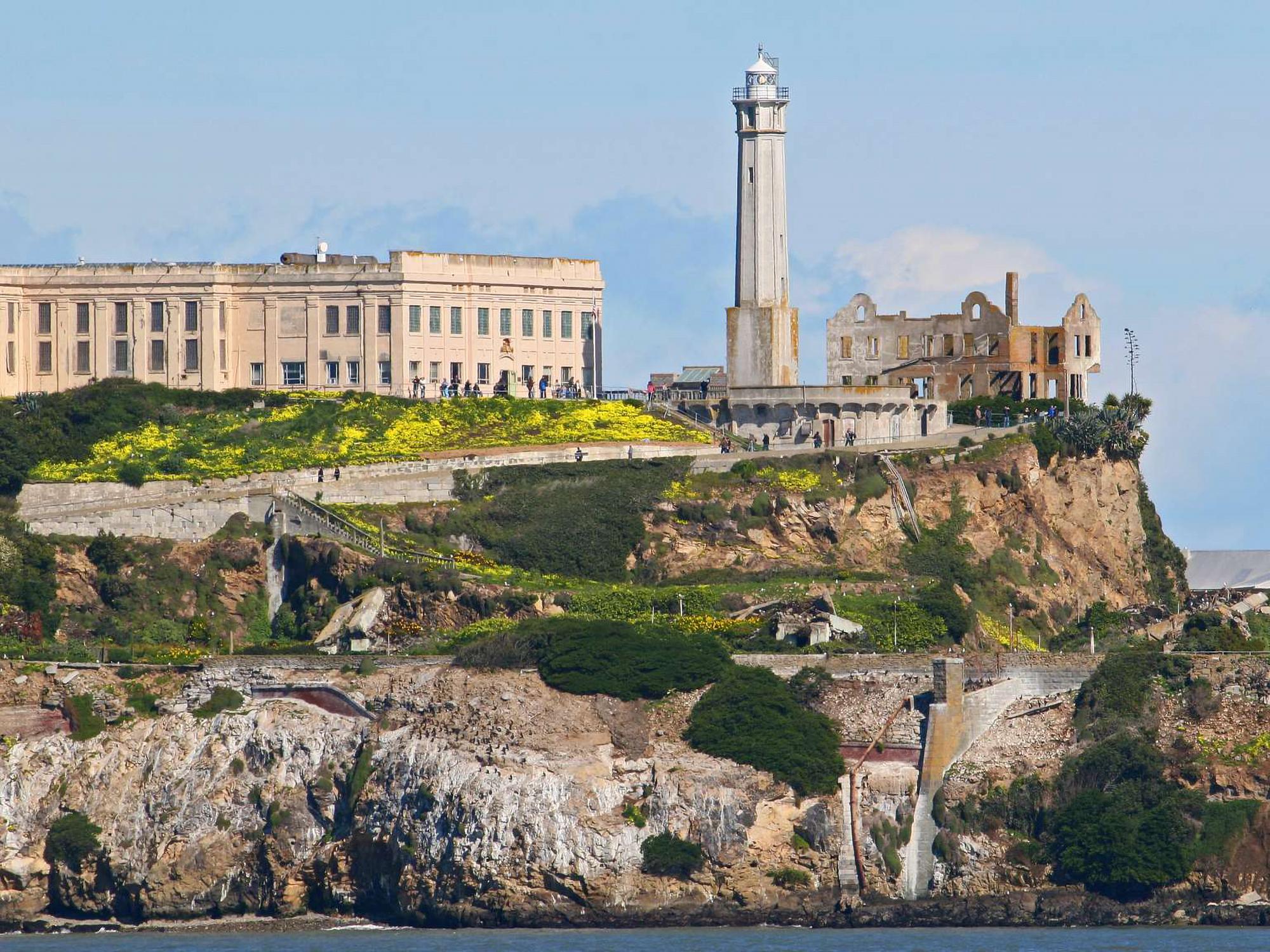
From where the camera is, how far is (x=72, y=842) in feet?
362

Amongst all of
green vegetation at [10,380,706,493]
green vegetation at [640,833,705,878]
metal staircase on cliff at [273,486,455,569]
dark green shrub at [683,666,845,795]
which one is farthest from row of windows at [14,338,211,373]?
green vegetation at [640,833,705,878]

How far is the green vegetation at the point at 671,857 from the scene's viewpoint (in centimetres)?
10644

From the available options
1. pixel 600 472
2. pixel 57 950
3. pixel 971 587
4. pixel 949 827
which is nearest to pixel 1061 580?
pixel 971 587

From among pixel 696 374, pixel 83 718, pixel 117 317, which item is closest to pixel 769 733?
pixel 83 718

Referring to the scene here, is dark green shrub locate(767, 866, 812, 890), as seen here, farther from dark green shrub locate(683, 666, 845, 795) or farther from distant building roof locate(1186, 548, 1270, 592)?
distant building roof locate(1186, 548, 1270, 592)

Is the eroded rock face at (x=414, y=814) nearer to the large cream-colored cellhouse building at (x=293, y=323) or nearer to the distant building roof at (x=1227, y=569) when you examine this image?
the large cream-colored cellhouse building at (x=293, y=323)

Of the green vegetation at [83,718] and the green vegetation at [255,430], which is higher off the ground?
the green vegetation at [255,430]

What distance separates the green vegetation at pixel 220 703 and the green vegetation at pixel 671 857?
1406 cm

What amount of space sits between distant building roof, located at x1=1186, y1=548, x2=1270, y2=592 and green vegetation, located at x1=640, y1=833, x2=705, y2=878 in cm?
5606

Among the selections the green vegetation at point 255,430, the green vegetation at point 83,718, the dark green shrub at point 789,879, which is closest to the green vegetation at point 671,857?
the dark green shrub at point 789,879

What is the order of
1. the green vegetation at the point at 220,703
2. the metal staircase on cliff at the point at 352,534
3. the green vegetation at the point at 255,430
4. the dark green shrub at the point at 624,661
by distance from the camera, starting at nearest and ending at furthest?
the dark green shrub at the point at 624,661 → the green vegetation at the point at 220,703 → the metal staircase on cliff at the point at 352,534 → the green vegetation at the point at 255,430

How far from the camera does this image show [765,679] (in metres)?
112

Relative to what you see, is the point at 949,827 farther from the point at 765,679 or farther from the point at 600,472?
the point at 600,472

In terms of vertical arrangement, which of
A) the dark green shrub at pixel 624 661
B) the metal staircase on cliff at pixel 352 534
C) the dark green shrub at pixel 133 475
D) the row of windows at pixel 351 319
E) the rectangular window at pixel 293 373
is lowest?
the dark green shrub at pixel 624 661
